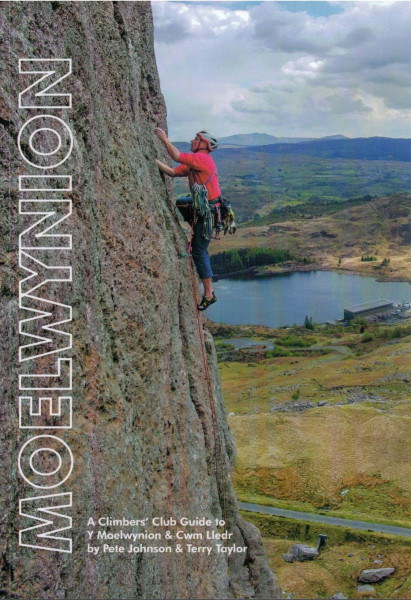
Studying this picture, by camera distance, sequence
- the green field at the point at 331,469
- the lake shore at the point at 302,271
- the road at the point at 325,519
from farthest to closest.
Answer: the lake shore at the point at 302,271, the road at the point at 325,519, the green field at the point at 331,469

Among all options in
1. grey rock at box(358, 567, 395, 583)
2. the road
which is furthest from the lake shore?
grey rock at box(358, 567, 395, 583)

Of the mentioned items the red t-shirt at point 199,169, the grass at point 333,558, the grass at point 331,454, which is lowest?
the grass at point 331,454

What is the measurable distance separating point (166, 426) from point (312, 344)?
329 ft

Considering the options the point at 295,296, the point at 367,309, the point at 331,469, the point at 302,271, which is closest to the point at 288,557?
the point at 331,469

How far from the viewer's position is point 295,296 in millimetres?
137250

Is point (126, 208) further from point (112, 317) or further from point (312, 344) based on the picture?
point (312, 344)

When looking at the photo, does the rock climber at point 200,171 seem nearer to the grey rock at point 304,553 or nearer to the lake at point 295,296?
the grey rock at point 304,553

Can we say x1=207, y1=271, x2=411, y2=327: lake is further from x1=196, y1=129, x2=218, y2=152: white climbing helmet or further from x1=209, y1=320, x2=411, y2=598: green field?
x1=196, y1=129, x2=218, y2=152: white climbing helmet

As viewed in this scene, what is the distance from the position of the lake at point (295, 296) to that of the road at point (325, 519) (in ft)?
300

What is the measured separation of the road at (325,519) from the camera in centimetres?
2953

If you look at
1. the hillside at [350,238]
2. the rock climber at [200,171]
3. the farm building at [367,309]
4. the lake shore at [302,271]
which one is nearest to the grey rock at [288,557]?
the rock climber at [200,171]

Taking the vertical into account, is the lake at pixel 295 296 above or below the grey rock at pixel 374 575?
below

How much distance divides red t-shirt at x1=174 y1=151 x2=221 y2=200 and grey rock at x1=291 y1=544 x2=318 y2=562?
2031 centimetres

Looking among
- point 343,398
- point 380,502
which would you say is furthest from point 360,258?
point 380,502
